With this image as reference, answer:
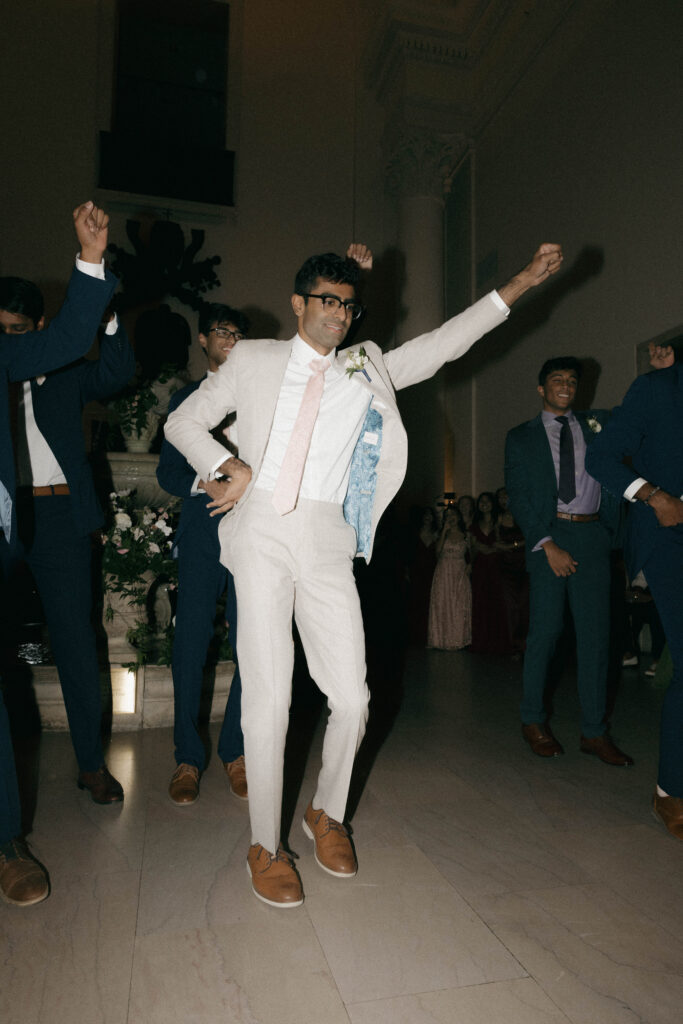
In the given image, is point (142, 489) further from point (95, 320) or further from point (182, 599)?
point (95, 320)

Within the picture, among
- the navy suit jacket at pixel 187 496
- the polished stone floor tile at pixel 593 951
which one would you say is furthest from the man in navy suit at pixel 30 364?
the polished stone floor tile at pixel 593 951

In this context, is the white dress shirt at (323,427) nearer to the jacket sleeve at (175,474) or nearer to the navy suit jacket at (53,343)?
the navy suit jacket at (53,343)

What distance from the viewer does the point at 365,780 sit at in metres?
2.62

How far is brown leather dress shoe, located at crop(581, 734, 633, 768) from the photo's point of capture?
111 inches

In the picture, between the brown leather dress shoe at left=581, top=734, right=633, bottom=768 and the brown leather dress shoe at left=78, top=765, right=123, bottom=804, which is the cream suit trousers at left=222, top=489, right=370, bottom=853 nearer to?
the brown leather dress shoe at left=78, top=765, right=123, bottom=804

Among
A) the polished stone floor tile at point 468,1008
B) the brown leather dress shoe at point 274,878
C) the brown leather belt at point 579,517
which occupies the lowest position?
the polished stone floor tile at point 468,1008

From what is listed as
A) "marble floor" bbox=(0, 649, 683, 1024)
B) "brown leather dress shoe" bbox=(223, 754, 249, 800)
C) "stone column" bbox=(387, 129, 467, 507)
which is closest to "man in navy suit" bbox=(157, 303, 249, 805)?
"brown leather dress shoe" bbox=(223, 754, 249, 800)

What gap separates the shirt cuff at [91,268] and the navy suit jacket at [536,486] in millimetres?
1967

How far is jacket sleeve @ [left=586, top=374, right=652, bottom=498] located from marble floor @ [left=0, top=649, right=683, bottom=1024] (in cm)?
116

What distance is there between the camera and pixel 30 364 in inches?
75.1

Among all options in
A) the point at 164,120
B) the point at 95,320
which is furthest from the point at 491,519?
the point at 164,120

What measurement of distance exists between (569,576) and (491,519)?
3309 millimetres

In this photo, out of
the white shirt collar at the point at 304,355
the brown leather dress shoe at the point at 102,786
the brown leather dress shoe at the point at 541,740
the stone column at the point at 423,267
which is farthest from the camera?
the stone column at the point at 423,267

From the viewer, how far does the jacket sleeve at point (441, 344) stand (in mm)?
1943
